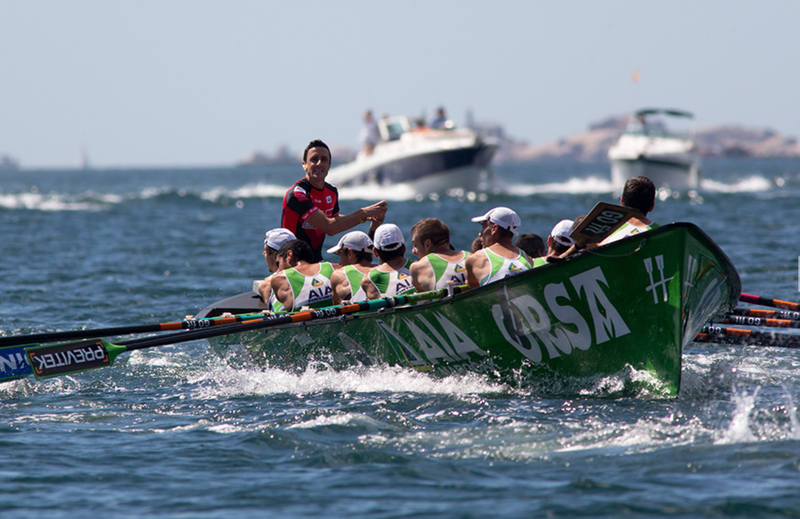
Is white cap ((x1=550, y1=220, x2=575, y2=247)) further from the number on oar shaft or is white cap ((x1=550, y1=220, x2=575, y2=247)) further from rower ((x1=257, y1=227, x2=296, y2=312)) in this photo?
rower ((x1=257, y1=227, x2=296, y2=312))

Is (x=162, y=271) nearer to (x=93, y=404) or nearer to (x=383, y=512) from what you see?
(x=93, y=404)

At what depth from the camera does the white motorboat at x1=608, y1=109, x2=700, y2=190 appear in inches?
1404

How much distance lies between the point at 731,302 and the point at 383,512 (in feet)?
13.5

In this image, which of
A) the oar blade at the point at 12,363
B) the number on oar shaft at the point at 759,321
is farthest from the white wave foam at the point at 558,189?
the oar blade at the point at 12,363

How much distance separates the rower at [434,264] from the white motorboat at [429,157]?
25.1 meters

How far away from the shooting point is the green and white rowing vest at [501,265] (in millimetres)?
6989

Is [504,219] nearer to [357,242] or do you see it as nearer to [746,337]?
[357,242]

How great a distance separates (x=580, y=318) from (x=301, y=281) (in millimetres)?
2646

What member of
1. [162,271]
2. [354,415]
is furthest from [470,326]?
[162,271]

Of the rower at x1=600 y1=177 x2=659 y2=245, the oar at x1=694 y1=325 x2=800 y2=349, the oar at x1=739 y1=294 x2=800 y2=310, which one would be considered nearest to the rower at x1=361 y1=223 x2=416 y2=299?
the rower at x1=600 y1=177 x2=659 y2=245

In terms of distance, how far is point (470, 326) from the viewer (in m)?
6.84

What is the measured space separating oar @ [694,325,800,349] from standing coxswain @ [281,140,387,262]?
10.5 ft

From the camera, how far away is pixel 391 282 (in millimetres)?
7684

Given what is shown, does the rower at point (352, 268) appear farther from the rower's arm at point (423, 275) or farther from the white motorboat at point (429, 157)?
the white motorboat at point (429, 157)
